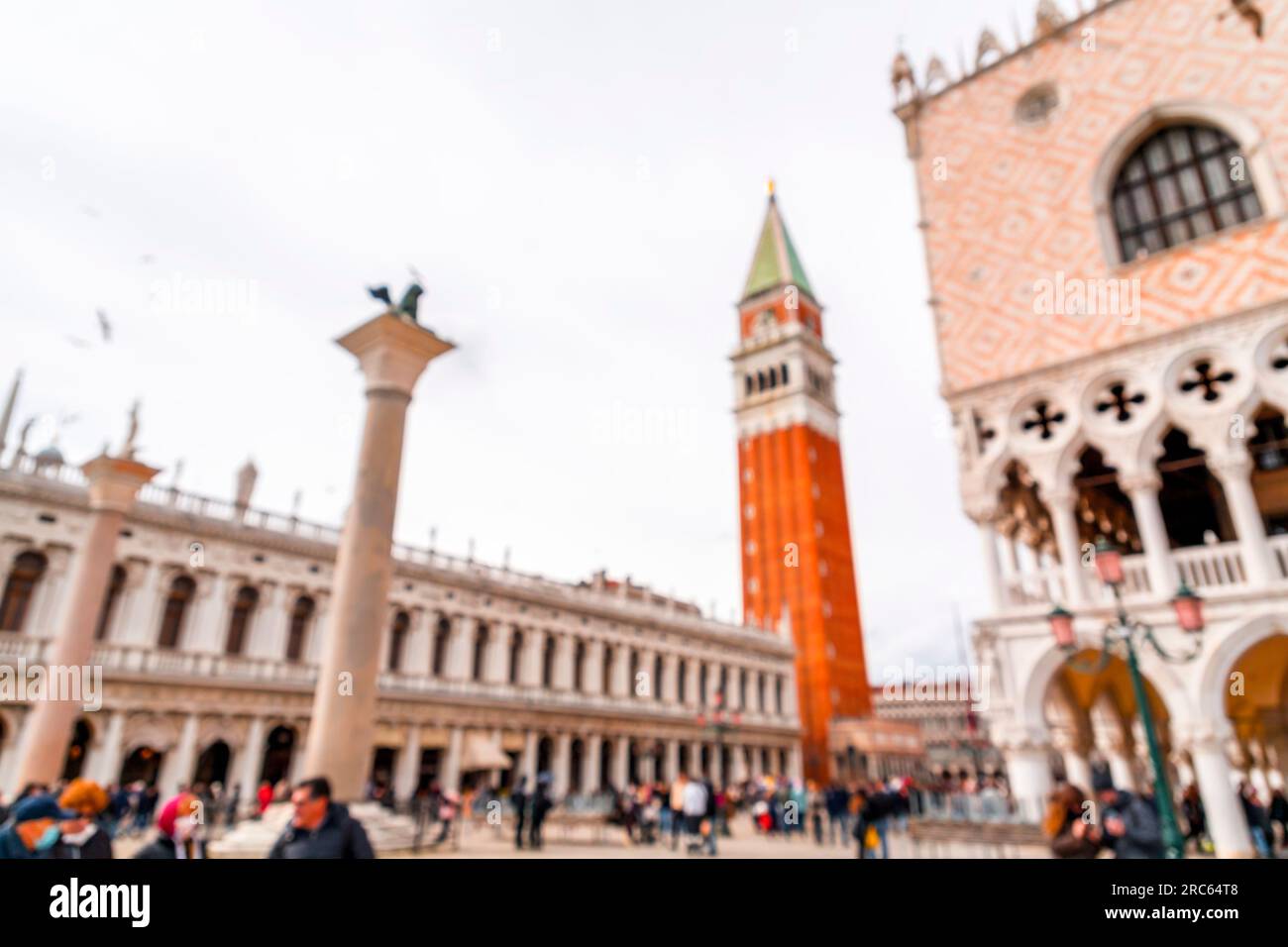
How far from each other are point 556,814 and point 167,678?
1234 cm

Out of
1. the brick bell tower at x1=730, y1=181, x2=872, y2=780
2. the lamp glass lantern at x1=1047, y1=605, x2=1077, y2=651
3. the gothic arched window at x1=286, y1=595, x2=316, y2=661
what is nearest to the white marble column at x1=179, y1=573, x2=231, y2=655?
the gothic arched window at x1=286, y1=595, x2=316, y2=661

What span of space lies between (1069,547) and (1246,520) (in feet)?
8.09

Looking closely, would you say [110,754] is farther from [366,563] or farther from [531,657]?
[366,563]

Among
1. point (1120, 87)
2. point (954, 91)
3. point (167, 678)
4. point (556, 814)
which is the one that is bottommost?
point (556, 814)

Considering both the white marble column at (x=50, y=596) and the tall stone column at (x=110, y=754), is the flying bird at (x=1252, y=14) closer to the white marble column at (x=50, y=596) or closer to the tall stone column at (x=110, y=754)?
the white marble column at (x=50, y=596)

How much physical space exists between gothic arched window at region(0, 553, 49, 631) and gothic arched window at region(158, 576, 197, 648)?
10.3ft

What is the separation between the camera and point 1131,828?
446 cm

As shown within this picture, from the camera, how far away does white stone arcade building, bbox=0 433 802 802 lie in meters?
20.4

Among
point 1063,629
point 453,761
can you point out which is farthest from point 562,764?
point 1063,629

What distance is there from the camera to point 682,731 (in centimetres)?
3681

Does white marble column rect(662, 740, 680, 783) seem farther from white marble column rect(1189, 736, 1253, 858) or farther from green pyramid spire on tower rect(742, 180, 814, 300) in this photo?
green pyramid spire on tower rect(742, 180, 814, 300)

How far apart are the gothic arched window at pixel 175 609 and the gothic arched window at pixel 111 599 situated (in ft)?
4.03
